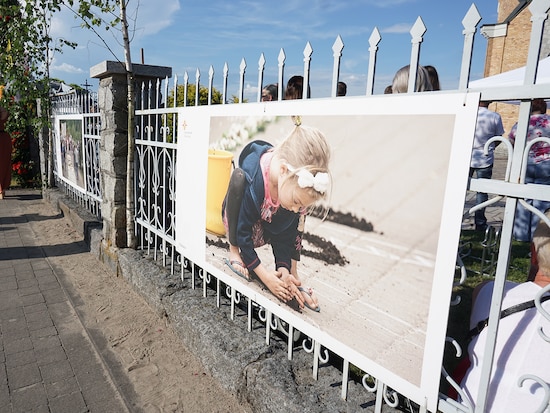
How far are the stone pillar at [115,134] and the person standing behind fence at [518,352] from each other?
12.2ft

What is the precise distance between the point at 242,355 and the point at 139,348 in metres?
1.02

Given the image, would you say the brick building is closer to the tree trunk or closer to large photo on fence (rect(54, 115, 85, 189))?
large photo on fence (rect(54, 115, 85, 189))

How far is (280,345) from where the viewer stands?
2615 mm

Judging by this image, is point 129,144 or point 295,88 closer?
point 295,88

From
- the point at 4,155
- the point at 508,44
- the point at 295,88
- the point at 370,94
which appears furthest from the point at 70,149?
the point at 508,44

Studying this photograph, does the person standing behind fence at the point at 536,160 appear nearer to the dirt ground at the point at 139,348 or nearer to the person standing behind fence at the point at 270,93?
the person standing behind fence at the point at 270,93

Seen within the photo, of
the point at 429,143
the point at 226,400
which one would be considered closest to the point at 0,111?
the point at 226,400

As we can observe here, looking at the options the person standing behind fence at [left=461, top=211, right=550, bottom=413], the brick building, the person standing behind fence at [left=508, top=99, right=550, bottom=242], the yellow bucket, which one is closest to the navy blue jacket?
the yellow bucket

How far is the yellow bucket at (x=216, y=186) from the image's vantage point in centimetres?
272

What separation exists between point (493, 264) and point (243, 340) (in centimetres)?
298

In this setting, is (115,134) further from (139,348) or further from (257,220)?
(257,220)

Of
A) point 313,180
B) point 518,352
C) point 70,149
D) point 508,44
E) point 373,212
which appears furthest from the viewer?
point 508,44

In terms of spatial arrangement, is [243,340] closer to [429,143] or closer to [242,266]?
[242,266]

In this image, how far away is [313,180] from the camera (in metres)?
2.06
